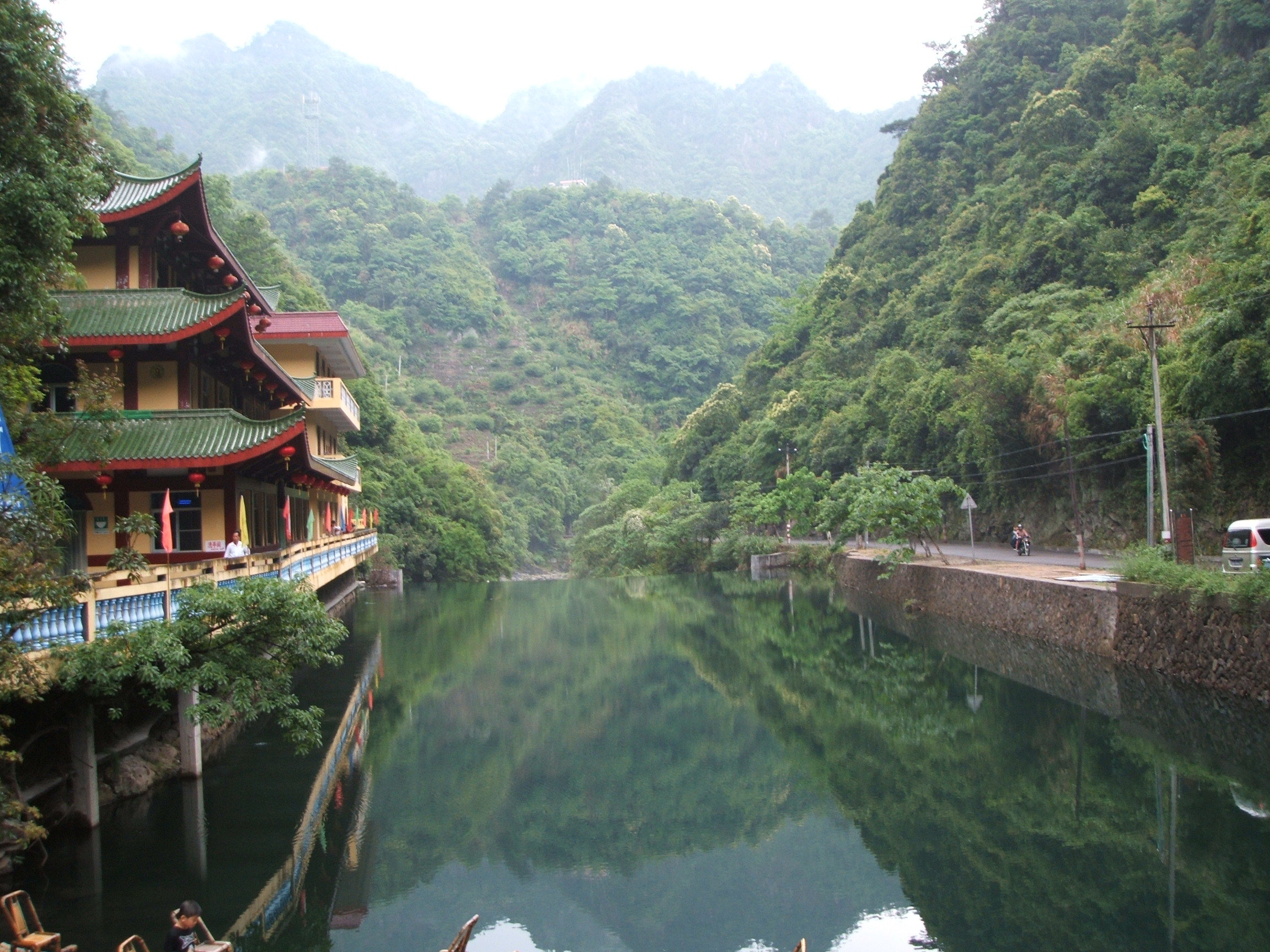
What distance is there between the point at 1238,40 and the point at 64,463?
56.5 m

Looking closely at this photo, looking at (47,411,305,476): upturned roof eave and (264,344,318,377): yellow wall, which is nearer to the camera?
(47,411,305,476): upturned roof eave

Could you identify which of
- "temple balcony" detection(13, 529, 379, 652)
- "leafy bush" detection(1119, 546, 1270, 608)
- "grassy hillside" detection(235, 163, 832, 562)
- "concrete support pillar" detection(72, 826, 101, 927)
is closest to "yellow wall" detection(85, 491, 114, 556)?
"temple balcony" detection(13, 529, 379, 652)

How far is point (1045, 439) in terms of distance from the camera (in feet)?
129

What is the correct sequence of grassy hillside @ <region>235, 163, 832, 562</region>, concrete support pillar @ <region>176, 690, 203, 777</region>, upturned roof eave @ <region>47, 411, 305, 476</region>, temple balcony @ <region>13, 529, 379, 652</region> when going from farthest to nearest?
grassy hillside @ <region>235, 163, 832, 562</region>
upturned roof eave @ <region>47, 411, 305, 476</region>
concrete support pillar @ <region>176, 690, 203, 777</region>
temple balcony @ <region>13, 529, 379, 652</region>

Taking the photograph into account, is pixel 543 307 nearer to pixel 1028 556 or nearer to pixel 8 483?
pixel 1028 556

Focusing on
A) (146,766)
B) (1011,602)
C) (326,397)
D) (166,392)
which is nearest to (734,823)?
(146,766)

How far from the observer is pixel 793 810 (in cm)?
1515

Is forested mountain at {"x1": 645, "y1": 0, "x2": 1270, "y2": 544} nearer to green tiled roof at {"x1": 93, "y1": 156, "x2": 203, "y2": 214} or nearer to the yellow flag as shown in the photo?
the yellow flag

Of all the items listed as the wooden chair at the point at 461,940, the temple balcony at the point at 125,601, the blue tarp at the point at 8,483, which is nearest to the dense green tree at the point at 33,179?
the blue tarp at the point at 8,483

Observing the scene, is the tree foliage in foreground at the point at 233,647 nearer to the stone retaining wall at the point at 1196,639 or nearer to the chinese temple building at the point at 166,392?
the chinese temple building at the point at 166,392

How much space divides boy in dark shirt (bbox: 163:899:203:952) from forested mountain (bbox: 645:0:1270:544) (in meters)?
25.5

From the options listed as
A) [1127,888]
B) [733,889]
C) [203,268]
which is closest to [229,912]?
[733,889]

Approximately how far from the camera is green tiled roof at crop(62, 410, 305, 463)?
54.5 feet

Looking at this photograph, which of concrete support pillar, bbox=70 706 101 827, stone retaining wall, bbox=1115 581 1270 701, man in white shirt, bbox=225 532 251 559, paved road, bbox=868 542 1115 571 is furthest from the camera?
paved road, bbox=868 542 1115 571
